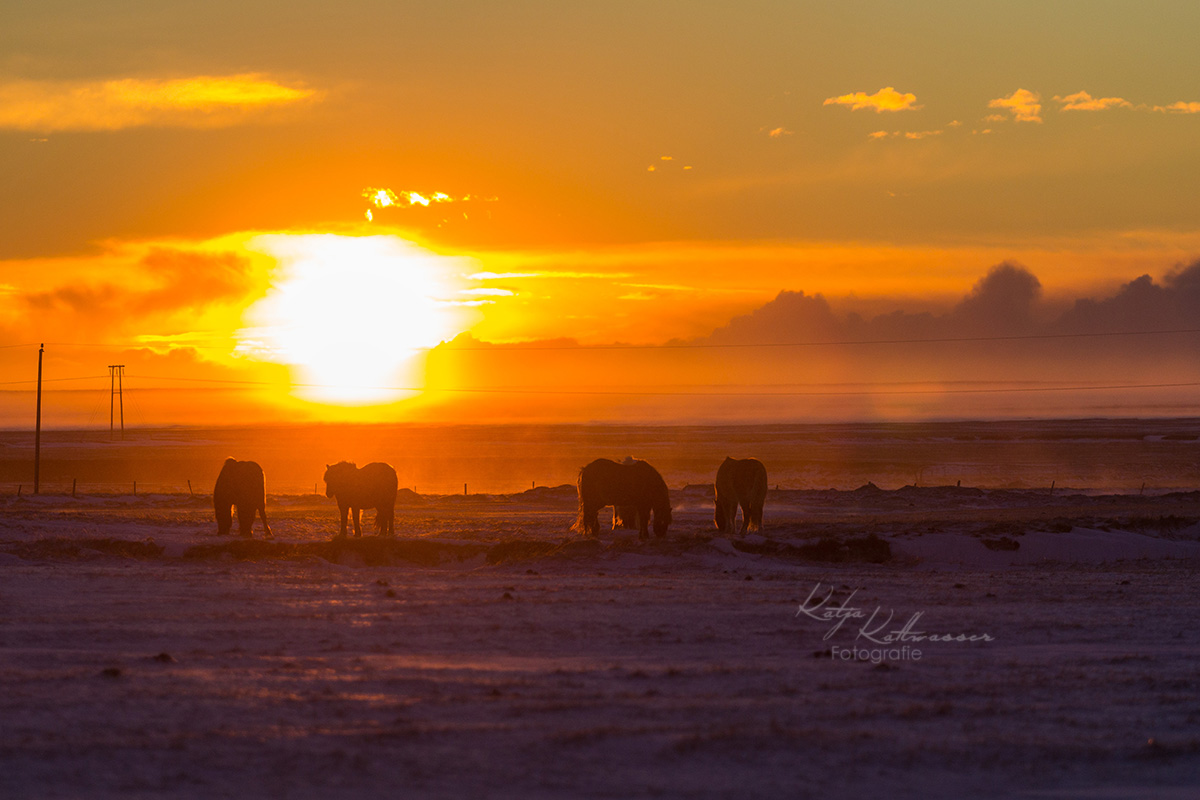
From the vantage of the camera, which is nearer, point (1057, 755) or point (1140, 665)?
point (1057, 755)

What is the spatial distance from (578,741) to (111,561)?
1622 cm

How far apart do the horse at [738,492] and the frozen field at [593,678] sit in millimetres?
5783

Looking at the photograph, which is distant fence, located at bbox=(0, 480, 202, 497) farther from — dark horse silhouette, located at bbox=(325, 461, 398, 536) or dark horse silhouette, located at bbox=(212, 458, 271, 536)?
dark horse silhouette, located at bbox=(325, 461, 398, 536)

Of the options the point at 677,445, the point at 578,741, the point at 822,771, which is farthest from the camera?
the point at 677,445

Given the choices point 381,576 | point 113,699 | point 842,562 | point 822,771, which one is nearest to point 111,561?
point 381,576

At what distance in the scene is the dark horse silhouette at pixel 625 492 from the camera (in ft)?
80.2

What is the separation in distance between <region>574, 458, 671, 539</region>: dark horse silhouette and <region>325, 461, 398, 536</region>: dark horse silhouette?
5125 mm

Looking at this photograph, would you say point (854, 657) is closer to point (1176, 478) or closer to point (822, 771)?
point (822, 771)

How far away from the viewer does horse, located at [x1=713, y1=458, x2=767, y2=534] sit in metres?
26.5

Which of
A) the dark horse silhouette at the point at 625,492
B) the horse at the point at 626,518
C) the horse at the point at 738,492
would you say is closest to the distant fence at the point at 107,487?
the horse at the point at 626,518

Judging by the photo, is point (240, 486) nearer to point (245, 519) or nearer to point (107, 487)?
point (245, 519)

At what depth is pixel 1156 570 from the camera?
20.2m

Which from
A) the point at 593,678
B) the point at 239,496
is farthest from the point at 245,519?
the point at 593,678

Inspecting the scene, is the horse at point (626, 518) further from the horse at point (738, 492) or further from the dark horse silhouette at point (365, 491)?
the dark horse silhouette at point (365, 491)
